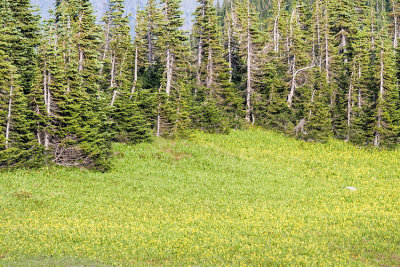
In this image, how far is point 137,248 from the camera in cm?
1516

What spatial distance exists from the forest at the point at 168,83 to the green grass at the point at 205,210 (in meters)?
2.97

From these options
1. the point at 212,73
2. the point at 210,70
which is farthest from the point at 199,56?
the point at 212,73

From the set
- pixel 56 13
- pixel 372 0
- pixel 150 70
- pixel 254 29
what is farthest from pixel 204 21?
pixel 372 0

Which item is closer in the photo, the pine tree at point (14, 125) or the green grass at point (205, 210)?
the green grass at point (205, 210)

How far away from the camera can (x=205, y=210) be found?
21.8 metres

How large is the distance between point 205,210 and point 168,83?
61.7 ft

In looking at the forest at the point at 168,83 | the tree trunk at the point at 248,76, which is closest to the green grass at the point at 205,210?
the forest at the point at 168,83

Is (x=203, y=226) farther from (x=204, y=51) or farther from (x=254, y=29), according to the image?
(x=254, y=29)

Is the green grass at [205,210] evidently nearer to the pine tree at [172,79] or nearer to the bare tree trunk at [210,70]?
the pine tree at [172,79]

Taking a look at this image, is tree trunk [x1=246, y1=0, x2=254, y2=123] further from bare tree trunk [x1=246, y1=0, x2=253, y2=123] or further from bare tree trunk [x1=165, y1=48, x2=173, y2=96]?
bare tree trunk [x1=165, y1=48, x2=173, y2=96]

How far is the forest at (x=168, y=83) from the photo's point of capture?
2695cm

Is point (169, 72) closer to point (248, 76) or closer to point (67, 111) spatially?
point (248, 76)

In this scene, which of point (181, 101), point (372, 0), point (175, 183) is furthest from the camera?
point (372, 0)

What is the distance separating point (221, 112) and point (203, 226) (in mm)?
25600
